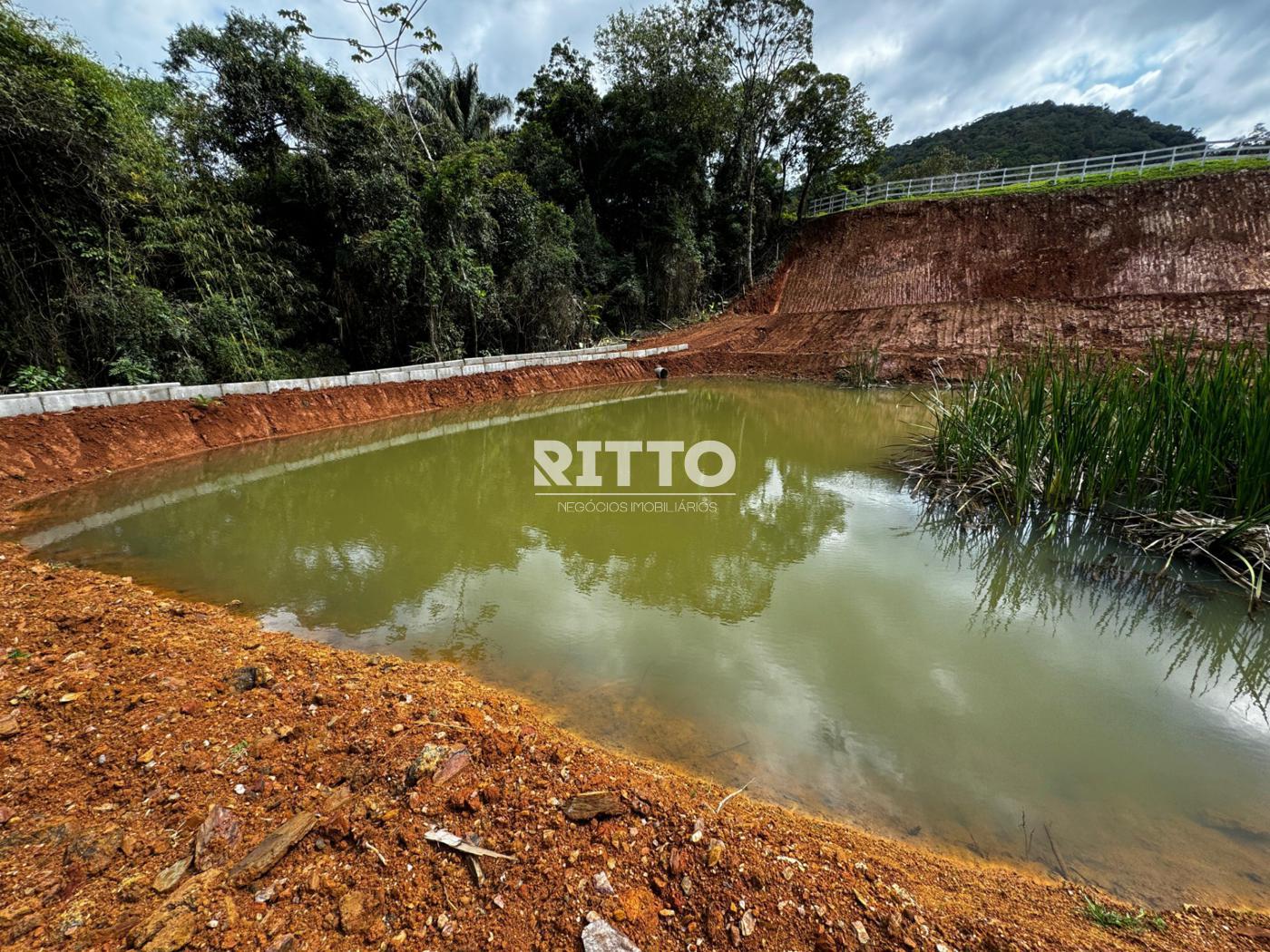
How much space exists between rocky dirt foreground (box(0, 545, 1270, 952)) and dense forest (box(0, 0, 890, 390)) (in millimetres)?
7408

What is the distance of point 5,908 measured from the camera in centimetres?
119

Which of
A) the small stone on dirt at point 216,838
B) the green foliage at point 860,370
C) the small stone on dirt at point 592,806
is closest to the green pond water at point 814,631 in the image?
the small stone on dirt at point 592,806

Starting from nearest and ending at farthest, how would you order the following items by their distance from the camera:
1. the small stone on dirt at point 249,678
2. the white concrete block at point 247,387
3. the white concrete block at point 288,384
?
1. the small stone on dirt at point 249,678
2. the white concrete block at point 247,387
3. the white concrete block at point 288,384

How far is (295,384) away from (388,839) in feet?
29.6

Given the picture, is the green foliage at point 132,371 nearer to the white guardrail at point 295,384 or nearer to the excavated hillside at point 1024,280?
the white guardrail at point 295,384

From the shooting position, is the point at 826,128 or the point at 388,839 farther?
the point at 826,128

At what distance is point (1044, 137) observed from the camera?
43.9 m

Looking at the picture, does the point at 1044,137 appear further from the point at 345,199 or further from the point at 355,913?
the point at 355,913

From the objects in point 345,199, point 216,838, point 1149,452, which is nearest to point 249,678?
point 216,838

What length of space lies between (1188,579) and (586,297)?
1534 cm

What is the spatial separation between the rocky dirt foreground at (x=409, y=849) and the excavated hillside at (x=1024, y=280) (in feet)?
45.9

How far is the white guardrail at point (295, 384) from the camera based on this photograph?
586 centimetres

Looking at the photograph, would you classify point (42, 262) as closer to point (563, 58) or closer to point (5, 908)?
point (5, 908)

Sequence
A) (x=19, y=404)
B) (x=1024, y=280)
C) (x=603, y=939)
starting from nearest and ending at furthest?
(x=603, y=939) < (x=19, y=404) < (x=1024, y=280)
